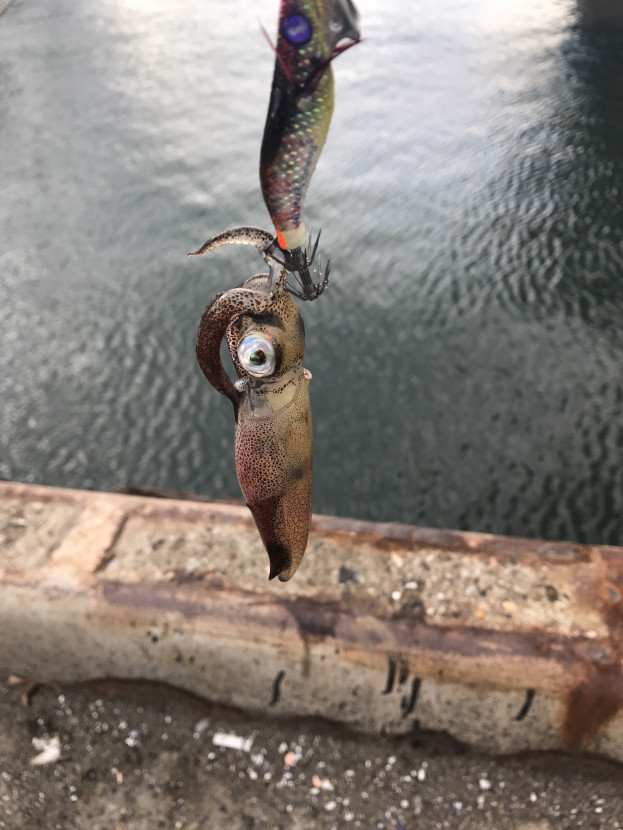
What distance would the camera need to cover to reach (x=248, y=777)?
2.29 meters

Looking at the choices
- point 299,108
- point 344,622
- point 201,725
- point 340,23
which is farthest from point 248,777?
point 340,23

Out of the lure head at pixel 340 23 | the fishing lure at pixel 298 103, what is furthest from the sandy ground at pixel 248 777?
the lure head at pixel 340 23

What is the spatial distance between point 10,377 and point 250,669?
285 centimetres

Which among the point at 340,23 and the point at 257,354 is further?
the point at 257,354

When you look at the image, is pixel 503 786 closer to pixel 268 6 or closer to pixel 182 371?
pixel 182 371

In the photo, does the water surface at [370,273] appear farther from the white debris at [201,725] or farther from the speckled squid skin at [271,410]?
the speckled squid skin at [271,410]

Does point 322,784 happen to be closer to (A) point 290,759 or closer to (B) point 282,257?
(A) point 290,759

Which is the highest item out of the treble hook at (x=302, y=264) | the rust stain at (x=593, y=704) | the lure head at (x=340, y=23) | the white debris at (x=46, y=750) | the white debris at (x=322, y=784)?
the lure head at (x=340, y=23)

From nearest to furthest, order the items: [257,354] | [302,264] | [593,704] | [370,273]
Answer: [302,264]
[257,354]
[593,704]
[370,273]

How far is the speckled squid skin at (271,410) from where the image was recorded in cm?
142

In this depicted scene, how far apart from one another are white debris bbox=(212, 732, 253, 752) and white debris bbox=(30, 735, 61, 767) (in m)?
0.57

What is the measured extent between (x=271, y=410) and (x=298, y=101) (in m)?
0.71

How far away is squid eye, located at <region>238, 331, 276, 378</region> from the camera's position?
1.39 m

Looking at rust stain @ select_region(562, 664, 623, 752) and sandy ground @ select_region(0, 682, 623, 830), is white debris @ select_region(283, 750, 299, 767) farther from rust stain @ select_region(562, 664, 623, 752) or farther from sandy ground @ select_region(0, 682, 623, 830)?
rust stain @ select_region(562, 664, 623, 752)
